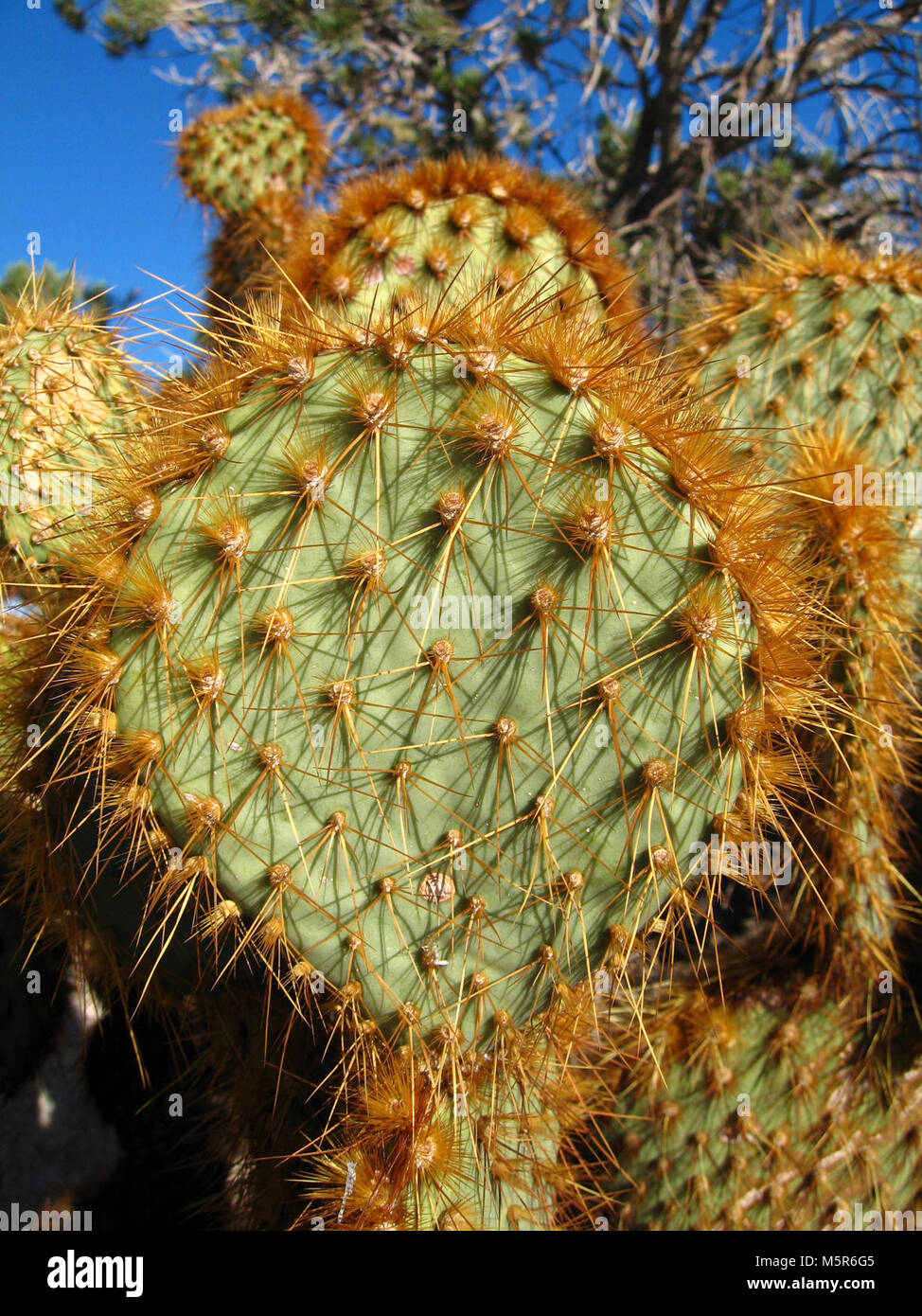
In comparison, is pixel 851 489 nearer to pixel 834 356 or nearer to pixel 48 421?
pixel 834 356

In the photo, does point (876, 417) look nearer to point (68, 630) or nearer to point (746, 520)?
point (746, 520)

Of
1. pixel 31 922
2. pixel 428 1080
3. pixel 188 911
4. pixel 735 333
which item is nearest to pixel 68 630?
pixel 188 911

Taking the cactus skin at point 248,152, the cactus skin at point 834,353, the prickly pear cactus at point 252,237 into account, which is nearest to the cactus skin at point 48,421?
the cactus skin at point 834,353

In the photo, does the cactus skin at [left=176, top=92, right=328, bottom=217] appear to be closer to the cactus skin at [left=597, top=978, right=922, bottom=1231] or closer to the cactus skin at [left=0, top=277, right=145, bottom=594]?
the cactus skin at [left=0, top=277, right=145, bottom=594]

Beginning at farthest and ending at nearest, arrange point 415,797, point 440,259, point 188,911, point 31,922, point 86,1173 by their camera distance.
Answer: point 86,1173
point 440,259
point 31,922
point 188,911
point 415,797

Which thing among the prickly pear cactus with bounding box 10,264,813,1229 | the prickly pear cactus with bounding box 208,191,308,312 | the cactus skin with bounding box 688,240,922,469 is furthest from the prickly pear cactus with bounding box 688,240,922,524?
the prickly pear cactus with bounding box 208,191,308,312

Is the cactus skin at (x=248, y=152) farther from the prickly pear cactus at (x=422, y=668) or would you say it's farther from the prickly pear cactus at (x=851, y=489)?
the prickly pear cactus at (x=422, y=668)

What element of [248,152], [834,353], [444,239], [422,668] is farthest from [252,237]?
[422,668]
